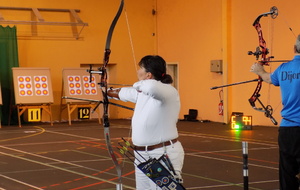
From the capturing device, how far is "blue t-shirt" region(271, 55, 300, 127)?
3.69m

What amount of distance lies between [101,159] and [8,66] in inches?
258

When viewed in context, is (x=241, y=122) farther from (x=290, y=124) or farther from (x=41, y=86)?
(x=290, y=124)

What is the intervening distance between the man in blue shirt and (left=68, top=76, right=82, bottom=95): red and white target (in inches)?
401

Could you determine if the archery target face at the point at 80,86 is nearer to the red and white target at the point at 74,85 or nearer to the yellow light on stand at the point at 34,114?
the red and white target at the point at 74,85

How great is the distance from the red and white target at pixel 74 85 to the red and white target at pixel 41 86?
605 mm

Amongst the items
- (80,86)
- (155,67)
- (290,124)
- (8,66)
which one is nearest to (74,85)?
(80,86)

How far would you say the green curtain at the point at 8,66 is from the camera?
13259 millimetres

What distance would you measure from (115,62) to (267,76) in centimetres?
1103

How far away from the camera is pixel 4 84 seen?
43.8 ft

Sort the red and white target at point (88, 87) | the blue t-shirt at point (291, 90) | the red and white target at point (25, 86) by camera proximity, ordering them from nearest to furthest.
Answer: the blue t-shirt at point (291, 90), the red and white target at point (25, 86), the red and white target at point (88, 87)

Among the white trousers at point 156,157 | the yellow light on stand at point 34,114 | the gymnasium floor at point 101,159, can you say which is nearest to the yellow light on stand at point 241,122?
the gymnasium floor at point 101,159

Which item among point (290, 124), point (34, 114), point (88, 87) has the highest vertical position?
point (290, 124)

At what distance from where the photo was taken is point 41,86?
1328cm

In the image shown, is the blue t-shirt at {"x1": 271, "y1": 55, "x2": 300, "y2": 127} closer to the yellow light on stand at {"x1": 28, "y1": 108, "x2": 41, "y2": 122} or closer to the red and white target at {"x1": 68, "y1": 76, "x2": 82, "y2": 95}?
the yellow light on stand at {"x1": 28, "y1": 108, "x2": 41, "y2": 122}
